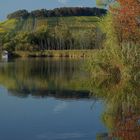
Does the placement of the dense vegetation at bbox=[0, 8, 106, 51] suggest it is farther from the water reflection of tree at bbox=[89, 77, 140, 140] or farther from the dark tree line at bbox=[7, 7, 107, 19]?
the water reflection of tree at bbox=[89, 77, 140, 140]

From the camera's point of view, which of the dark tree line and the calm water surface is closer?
the calm water surface

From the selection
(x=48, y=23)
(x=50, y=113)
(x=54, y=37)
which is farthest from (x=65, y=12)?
(x=50, y=113)

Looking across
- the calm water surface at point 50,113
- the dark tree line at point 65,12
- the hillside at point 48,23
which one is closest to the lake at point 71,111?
the calm water surface at point 50,113

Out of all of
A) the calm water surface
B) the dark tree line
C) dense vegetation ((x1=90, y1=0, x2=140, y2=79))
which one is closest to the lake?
the calm water surface

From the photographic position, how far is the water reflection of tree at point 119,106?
18.6 meters

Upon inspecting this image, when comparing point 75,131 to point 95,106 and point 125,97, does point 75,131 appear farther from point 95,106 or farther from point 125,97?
point 125,97

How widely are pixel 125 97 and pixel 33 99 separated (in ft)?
19.2

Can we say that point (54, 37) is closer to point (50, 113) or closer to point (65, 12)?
point (65, 12)

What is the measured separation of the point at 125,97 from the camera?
2886 centimetres

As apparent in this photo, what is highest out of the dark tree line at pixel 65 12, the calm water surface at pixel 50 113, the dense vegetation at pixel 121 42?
the dark tree line at pixel 65 12

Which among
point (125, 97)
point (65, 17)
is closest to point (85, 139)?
point (125, 97)

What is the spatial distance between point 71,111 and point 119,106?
2.59 m

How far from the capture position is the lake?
19.1 meters

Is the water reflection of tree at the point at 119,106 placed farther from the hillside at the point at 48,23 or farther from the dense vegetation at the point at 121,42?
the hillside at the point at 48,23
